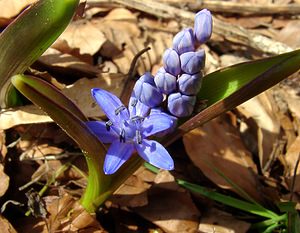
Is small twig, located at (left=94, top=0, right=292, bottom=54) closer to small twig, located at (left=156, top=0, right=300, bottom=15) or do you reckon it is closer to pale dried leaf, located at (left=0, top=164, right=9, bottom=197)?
small twig, located at (left=156, top=0, right=300, bottom=15)

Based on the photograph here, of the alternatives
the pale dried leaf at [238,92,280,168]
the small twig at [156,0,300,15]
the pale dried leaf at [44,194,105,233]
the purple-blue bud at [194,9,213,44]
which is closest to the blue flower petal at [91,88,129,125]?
the purple-blue bud at [194,9,213,44]

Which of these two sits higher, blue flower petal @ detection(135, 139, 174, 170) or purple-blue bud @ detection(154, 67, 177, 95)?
purple-blue bud @ detection(154, 67, 177, 95)

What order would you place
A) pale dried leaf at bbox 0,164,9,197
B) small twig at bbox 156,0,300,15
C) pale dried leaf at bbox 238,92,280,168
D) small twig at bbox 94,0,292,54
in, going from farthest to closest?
small twig at bbox 156,0,300,15 < small twig at bbox 94,0,292,54 < pale dried leaf at bbox 238,92,280,168 < pale dried leaf at bbox 0,164,9,197

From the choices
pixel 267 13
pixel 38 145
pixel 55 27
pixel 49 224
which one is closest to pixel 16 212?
pixel 49 224

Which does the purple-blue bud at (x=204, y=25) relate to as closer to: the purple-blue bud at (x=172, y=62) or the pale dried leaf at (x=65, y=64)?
the purple-blue bud at (x=172, y=62)

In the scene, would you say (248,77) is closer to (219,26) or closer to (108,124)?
(108,124)

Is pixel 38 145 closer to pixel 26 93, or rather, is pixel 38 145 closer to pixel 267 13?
pixel 26 93

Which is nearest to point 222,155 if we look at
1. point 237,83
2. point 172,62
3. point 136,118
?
point 237,83

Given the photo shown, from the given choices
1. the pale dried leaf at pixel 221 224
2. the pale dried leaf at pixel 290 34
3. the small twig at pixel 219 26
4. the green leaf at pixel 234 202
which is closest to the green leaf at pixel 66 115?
the green leaf at pixel 234 202
